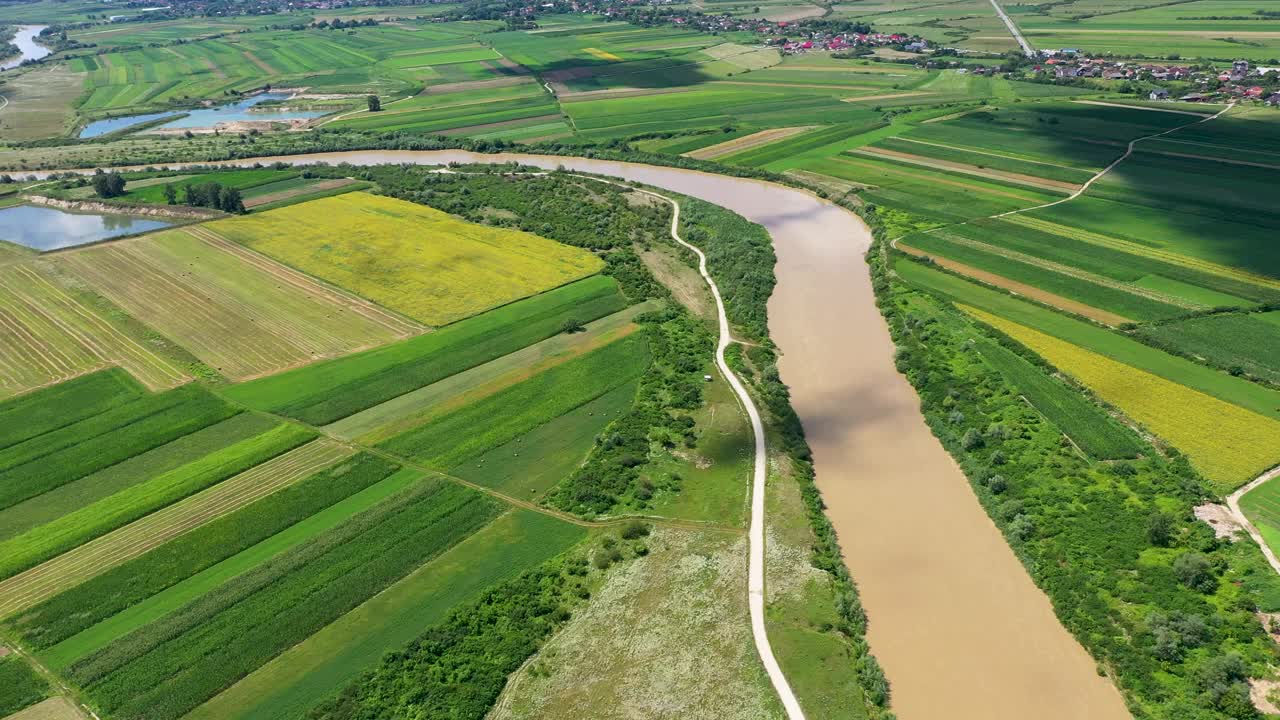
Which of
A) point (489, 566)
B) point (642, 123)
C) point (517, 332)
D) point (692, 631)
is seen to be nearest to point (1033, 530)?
point (692, 631)

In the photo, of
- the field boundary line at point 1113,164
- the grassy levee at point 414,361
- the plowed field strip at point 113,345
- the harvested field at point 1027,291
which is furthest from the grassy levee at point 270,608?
the field boundary line at point 1113,164

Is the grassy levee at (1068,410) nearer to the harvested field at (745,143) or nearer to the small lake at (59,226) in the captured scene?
the harvested field at (745,143)

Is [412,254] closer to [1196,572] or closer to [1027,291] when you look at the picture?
[1027,291]

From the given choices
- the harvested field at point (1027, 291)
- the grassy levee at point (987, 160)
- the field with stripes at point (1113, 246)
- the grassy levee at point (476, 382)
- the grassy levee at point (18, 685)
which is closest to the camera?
the grassy levee at point (18, 685)

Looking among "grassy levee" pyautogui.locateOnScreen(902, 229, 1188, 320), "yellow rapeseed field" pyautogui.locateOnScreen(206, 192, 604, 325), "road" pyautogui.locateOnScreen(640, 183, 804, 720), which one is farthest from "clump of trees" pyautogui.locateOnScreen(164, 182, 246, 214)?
"grassy levee" pyautogui.locateOnScreen(902, 229, 1188, 320)

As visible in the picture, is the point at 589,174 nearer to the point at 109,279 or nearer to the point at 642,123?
the point at 642,123

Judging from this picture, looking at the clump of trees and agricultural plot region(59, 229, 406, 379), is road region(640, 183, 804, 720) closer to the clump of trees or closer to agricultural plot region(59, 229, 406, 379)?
agricultural plot region(59, 229, 406, 379)
